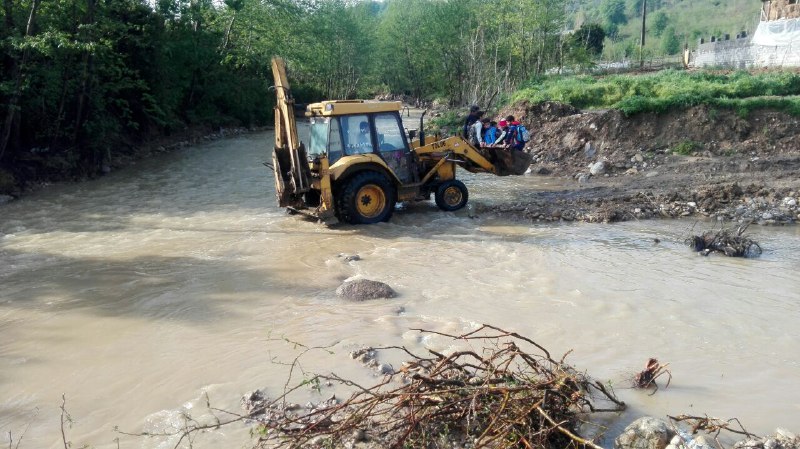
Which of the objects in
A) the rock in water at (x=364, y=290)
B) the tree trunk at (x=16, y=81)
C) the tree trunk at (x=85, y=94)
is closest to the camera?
the rock in water at (x=364, y=290)

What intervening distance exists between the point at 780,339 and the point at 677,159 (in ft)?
31.0

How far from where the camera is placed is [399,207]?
11297 mm

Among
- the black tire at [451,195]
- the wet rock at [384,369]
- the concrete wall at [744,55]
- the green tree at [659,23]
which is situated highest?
the green tree at [659,23]

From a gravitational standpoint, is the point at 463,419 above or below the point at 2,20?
below

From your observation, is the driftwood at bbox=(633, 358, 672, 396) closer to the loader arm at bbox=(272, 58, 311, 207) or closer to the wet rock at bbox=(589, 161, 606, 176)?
the loader arm at bbox=(272, 58, 311, 207)

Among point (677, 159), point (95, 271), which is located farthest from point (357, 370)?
point (677, 159)

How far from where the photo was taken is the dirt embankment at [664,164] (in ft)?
34.5

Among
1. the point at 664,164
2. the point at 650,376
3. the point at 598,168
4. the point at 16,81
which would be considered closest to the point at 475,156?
the point at 598,168

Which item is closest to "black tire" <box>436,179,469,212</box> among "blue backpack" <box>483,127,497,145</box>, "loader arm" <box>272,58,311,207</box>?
"blue backpack" <box>483,127,497,145</box>

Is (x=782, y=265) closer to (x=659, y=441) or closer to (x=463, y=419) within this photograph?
(x=659, y=441)

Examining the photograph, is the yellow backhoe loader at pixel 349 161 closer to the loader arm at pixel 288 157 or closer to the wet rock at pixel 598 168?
the loader arm at pixel 288 157

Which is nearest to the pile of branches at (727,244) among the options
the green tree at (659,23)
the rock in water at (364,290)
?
the rock in water at (364,290)

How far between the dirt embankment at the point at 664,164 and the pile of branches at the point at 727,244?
1.71 meters

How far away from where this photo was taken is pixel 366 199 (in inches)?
389
